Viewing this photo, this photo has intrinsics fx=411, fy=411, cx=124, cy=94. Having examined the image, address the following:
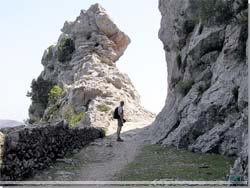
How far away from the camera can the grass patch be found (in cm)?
1121

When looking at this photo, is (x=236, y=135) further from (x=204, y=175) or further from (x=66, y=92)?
(x=66, y=92)

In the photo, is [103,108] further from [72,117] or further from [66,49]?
[66,49]

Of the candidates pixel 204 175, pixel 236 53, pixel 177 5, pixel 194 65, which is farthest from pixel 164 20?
pixel 204 175

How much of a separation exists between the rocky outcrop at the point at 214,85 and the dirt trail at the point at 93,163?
245 centimetres

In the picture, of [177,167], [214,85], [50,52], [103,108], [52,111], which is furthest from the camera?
[50,52]

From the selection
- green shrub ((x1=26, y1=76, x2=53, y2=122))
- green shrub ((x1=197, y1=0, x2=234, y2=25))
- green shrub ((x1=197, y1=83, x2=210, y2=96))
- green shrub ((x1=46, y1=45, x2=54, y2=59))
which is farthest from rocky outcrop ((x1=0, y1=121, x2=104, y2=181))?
green shrub ((x1=46, y1=45, x2=54, y2=59))

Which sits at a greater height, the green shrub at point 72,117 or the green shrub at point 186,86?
the green shrub at point 186,86

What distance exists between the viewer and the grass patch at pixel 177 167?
11211 millimetres

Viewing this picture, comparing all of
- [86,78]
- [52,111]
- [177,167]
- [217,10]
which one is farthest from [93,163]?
[86,78]

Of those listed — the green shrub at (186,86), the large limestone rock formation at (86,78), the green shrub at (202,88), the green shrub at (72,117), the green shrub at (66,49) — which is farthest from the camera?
the green shrub at (66,49)

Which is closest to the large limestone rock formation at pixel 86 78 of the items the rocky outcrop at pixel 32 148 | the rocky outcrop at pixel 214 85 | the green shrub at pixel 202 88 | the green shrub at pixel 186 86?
the green shrub at pixel 186 86

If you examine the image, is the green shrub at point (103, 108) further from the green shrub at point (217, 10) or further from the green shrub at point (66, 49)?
the green shrub at point (66, 49)

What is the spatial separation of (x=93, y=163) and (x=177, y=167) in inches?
130

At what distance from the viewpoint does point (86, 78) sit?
40.6 metres
